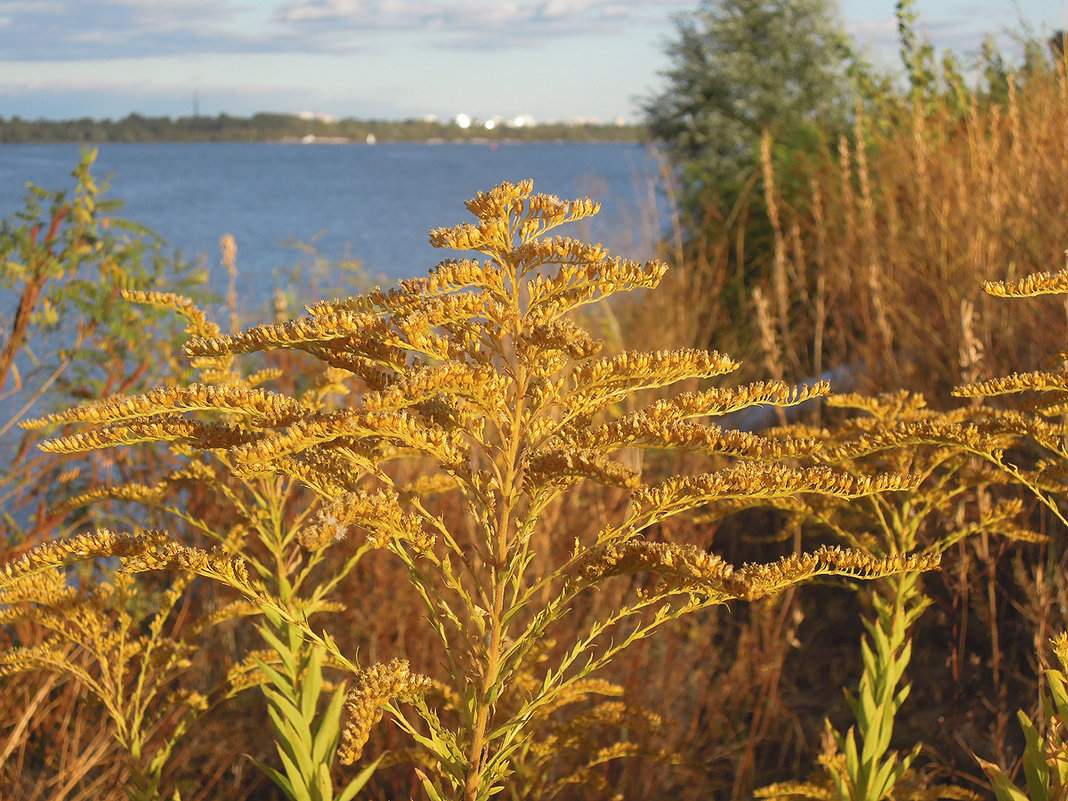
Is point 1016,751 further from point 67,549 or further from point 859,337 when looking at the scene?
point 859,337

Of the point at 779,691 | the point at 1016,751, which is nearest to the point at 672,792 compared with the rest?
the point at 779,691

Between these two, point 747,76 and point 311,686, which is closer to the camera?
point 311,686

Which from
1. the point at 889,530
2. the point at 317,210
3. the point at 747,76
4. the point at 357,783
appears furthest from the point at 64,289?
the point at 317,210

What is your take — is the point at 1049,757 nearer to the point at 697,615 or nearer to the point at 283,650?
the point at 283,650

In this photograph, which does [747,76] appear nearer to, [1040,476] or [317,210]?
[1040,476]

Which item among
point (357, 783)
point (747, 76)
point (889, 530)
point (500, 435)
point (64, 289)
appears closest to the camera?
point (500, 435)

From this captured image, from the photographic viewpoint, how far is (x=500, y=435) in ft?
5.76

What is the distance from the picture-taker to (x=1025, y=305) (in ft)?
14.5

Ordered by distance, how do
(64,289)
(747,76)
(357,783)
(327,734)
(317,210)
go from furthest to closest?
(317,210)
(747,76)
(64,289)
(327,734)
(357,783)

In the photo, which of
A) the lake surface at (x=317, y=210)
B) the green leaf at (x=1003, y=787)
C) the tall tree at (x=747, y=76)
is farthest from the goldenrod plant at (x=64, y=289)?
the tall tree at (x=747, y=76)

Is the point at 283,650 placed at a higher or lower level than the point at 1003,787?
higher

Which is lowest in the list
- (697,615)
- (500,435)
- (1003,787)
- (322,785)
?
Result: (697,615)

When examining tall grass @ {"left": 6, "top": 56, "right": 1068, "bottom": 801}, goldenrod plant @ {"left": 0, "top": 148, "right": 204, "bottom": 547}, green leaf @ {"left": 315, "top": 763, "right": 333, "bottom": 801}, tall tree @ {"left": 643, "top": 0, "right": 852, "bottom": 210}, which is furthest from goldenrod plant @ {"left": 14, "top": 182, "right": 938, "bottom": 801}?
tall tree @ {"left": 643, "top": 0, "right": 852, "bottom": 210}

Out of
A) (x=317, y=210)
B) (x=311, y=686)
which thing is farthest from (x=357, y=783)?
(x=317, y=210)
